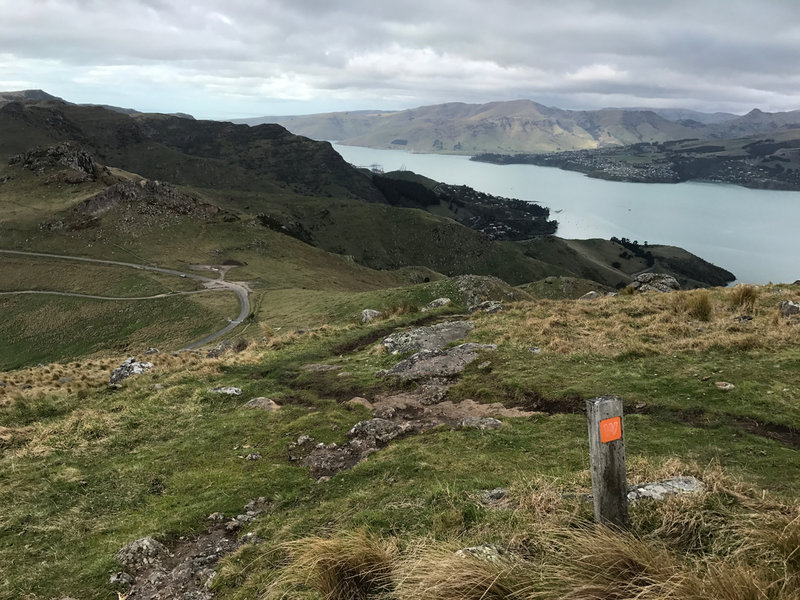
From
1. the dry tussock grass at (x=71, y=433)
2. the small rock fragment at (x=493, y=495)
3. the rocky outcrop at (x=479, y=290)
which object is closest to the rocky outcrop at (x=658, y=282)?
the rocky outcrop at (x=479, y=290)

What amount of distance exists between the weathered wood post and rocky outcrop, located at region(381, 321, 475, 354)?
18178 mm

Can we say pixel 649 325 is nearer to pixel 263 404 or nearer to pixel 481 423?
pixel 481 423

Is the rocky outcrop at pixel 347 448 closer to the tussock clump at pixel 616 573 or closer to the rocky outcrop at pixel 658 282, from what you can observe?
the tussock clump at pixel 616 573

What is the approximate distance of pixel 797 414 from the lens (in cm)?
1215

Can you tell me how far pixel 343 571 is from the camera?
214 inches

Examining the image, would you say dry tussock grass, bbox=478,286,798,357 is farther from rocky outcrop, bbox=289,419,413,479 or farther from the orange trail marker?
the orange trail marker

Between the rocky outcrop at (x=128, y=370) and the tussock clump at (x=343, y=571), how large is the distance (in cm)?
2328

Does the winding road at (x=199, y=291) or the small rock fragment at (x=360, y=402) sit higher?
the small rock fragment at (x=360, y=402)

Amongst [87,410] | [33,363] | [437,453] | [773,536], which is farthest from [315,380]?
[33,363]

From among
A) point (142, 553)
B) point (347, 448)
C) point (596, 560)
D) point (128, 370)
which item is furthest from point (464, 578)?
point (128, 370)

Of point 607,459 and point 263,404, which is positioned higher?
point 607,459

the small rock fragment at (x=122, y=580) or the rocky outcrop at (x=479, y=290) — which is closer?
the small rock fragment at (x=122, y=580)

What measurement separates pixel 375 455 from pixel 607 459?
8423 mm

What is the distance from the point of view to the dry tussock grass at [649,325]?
18.5 metres
